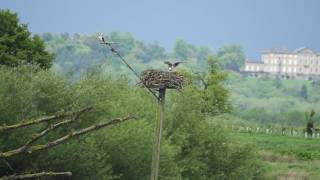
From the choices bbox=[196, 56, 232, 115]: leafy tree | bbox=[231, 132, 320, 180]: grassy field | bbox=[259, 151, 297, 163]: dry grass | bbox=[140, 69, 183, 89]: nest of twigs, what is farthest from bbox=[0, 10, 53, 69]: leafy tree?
bbox=[140, 69, 183, 89]: nest of twigs

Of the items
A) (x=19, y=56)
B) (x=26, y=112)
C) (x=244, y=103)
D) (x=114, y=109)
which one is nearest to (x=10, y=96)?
(x=26, y=112)

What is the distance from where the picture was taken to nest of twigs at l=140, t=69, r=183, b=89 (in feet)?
57.9

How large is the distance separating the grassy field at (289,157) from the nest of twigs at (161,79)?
18800 millimetres

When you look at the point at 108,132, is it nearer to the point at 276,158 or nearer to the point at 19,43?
the point at 19,43

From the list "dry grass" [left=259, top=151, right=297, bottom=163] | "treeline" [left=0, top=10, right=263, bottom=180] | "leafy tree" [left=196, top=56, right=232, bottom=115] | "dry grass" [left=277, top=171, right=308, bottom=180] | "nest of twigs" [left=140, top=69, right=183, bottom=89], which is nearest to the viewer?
"nest of twigs" [left=140, top=69, right=183, bottom=89]

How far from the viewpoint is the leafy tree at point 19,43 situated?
38.7m

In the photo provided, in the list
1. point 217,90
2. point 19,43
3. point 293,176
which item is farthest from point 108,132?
point 217,90

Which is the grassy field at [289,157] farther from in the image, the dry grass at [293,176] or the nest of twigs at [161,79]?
the nest of twigs at [161,79]

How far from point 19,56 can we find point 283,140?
34.6m

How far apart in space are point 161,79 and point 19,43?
24.2 m

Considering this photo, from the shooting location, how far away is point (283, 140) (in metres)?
66.8

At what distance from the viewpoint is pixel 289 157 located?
53.1m

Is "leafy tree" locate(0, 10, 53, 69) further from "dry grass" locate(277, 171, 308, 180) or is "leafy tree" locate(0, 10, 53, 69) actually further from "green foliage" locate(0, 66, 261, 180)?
"dry grass" locate(277, 171, 308, 180)

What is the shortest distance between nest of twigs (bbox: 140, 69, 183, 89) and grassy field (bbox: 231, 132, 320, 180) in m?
18.8
